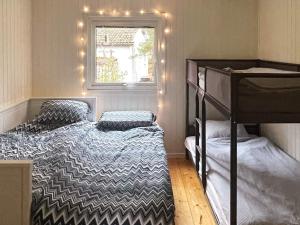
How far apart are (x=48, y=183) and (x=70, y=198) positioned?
8.9 inches

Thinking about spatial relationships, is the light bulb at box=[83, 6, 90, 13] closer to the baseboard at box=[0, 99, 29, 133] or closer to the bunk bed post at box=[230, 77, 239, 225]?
the baseboard at box=[0, 99, 29, 133]

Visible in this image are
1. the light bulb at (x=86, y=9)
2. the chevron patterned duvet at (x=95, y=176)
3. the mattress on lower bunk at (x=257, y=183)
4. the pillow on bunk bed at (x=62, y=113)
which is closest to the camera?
the chevron patterned duvet at (x=95, y=176)

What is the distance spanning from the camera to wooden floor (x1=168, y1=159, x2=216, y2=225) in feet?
9.13

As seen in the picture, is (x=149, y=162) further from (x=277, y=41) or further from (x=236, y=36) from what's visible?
(x=236, y=36)

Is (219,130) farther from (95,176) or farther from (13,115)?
(13,115)

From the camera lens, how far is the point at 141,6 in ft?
14.3

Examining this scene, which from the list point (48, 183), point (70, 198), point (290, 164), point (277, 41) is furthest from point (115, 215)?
point (277, 41)

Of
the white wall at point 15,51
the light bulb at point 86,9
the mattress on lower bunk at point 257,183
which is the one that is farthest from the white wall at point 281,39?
the white wall at point 15,51

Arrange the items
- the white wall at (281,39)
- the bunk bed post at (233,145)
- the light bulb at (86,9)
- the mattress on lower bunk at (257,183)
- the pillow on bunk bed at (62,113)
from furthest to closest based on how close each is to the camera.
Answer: the light bulb at (86,9)
the pillow on bunk bed at (62,113)
the white wall at (281,39)
the mattress on lower bunk at (257,183)
the bunk bed post at (233,145)

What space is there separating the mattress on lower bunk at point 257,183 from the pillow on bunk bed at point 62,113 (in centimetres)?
139

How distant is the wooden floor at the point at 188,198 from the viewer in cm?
278

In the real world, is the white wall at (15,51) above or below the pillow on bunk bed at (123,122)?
above

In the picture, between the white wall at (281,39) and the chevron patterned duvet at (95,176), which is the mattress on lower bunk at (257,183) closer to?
the white wall at (281,39)

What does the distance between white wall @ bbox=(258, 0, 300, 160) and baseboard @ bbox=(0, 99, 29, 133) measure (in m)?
2.71
